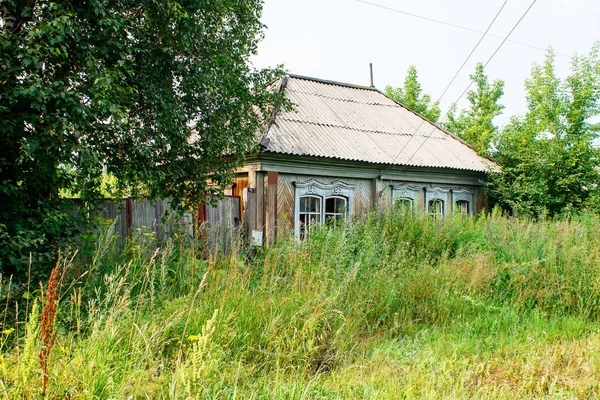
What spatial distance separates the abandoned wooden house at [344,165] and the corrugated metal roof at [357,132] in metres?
0.03

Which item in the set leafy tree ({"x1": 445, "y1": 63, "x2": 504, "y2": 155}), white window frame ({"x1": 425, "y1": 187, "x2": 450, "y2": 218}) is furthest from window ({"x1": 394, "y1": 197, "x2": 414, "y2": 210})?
leafy tree ({"x1": 445, "y1": 63, "x2": 504, "y2": 155})

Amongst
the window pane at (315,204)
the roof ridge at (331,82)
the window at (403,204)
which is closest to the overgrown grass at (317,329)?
the window at (403,204)

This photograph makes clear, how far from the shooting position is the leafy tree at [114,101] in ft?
14.7

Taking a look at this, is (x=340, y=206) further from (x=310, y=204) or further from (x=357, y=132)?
(x=357, y=132)

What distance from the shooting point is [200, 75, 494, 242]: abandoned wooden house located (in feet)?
30.4

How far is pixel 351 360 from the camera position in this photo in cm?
413

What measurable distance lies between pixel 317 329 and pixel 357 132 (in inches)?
331

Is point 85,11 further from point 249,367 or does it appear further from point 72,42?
point 249,367

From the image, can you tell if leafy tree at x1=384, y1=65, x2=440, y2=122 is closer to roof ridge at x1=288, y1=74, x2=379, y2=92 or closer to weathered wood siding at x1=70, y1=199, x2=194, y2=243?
roof ridge at x1=288, y1=74, x2=379, y2=92

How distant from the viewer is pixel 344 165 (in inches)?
412

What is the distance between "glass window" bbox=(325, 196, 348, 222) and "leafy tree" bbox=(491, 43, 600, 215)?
5.17 m

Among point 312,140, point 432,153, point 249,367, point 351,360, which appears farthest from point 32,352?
point 432,153

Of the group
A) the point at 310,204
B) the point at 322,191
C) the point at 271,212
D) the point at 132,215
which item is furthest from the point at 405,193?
the point at 132,215

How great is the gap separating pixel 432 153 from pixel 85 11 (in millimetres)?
9880
